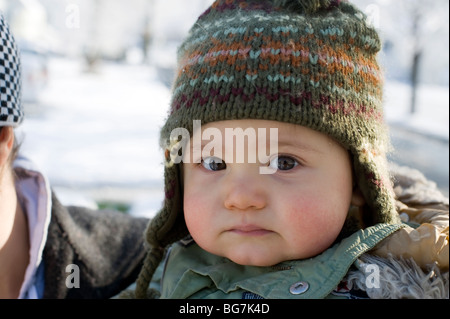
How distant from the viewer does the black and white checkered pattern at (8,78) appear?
1.31 metres

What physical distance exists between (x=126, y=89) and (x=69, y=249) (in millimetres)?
6791

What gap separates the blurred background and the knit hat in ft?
0.45

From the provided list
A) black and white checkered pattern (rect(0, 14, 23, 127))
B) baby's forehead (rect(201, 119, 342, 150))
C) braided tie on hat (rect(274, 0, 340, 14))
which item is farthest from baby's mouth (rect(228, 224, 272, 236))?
black and white checkered pattern (rect(0, 14, 23, 127))

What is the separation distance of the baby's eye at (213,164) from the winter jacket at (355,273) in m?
0.27

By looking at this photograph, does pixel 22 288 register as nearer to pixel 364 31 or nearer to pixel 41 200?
pixel 41 200

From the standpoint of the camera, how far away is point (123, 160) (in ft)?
15.6

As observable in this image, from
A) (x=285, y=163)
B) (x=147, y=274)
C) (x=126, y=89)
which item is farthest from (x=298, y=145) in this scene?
(x=126, y=89)

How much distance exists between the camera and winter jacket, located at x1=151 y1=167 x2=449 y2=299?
1.06 metres

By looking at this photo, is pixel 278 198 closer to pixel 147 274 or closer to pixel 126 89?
pixel 147 274

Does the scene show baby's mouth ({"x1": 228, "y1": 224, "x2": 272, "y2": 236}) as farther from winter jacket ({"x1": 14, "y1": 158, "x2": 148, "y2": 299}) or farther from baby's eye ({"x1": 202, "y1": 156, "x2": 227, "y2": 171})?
winter jacket ({"x1": 14, "y1": 158, "x2": 148, "y2": 299})

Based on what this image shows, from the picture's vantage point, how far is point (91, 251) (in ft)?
5.32

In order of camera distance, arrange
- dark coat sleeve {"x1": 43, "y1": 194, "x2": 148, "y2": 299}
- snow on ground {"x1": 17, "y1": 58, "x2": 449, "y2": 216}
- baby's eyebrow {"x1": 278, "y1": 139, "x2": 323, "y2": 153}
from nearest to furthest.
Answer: baby's eyebrow {"x1": 278, "y1": 139, "x2": 323, "y2": 153} → dark coat sleeve {"x1": 43, "y1": 194, "x2": 148, "y2": 299} → snow on ground {"x1": 17, "y1": 58, "x2": 449, "y2": 216}

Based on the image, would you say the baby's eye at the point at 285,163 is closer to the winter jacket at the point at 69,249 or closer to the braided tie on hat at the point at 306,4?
the braided tie on hat at the point at 306,4

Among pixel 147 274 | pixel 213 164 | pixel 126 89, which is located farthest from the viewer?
pixel 126 89
